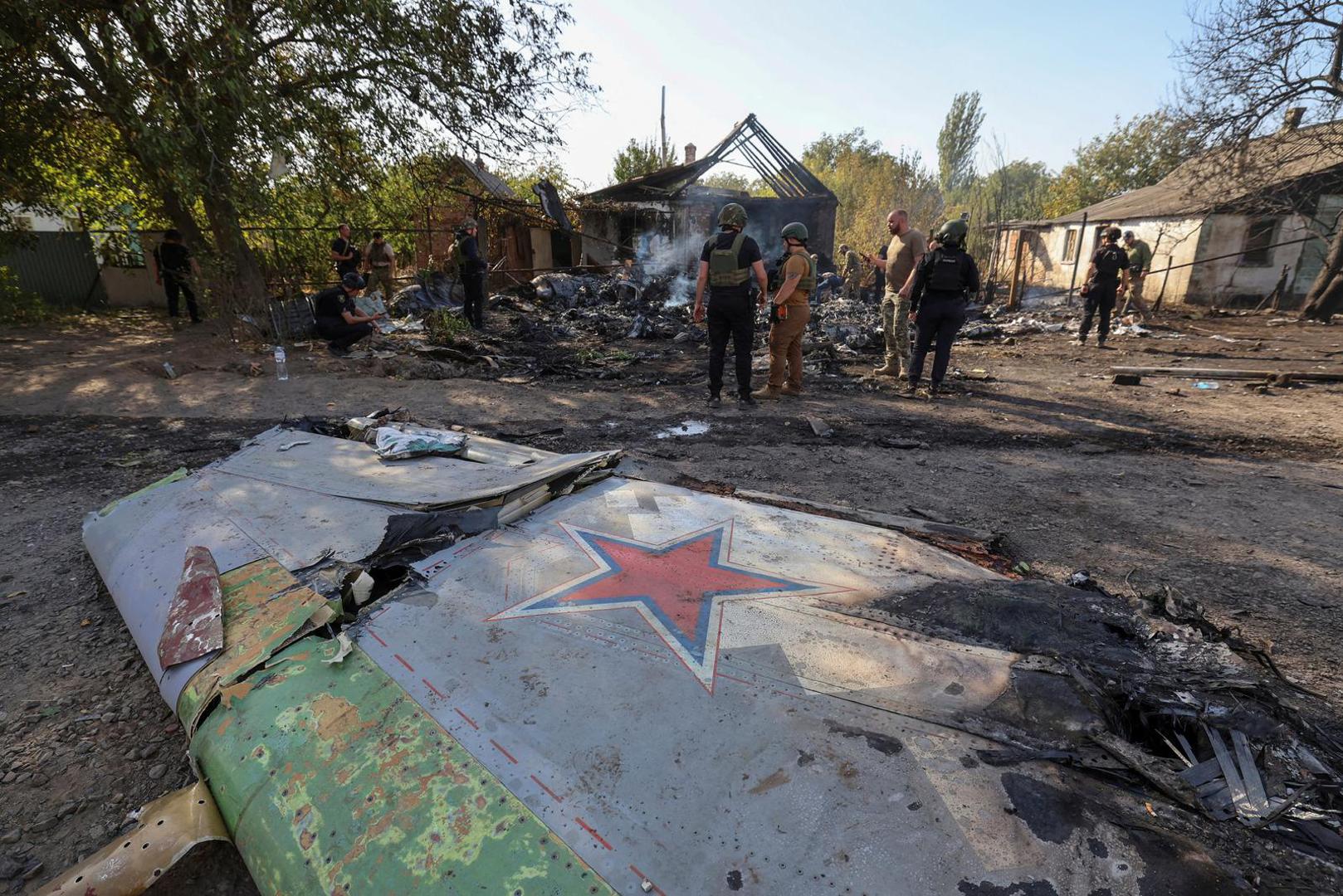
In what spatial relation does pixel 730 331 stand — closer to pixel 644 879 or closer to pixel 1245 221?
pixel 644 879

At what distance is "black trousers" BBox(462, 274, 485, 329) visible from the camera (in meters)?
11.2

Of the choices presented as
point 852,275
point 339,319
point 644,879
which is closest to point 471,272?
point 339,319

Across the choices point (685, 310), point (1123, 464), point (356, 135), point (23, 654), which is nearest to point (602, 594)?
point (23, 654)

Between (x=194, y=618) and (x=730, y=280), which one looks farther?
(x=730, y=280)

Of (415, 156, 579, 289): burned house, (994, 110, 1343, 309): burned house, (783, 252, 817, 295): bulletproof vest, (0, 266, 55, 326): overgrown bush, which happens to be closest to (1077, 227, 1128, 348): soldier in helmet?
(994, 110, 1343, 309): burned house

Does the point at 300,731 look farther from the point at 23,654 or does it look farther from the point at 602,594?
the point at 23,654

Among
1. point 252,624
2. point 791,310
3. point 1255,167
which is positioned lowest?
point 252,624

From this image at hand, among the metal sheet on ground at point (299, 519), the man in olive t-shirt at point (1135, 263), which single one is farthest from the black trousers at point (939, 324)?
the man in olive t-shirt at point (1135, 263)

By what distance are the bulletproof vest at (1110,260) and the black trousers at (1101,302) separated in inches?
9.1

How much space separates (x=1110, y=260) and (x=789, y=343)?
5.70 m

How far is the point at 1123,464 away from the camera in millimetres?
5008

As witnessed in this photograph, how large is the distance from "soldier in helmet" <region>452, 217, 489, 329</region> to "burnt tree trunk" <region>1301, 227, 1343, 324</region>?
16826 millimetres

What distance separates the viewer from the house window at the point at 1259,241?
15758 millimetres

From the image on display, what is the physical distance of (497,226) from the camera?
17.7 m
